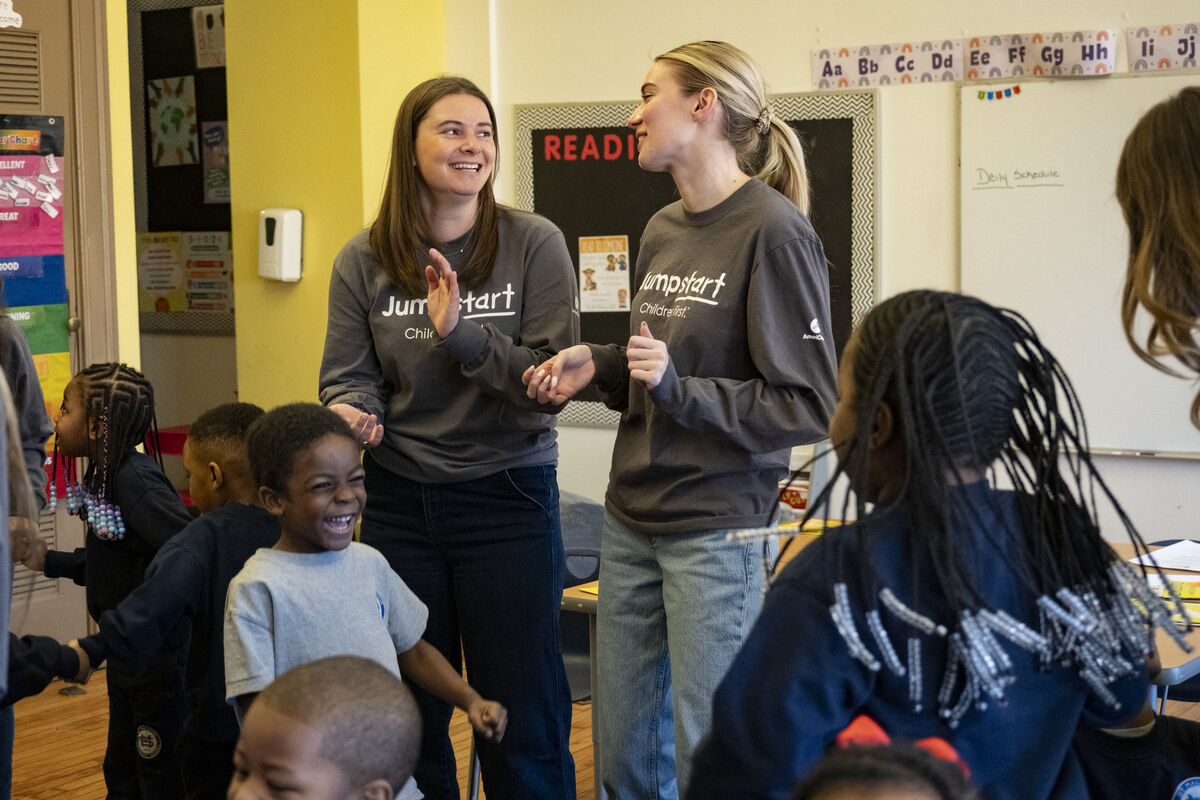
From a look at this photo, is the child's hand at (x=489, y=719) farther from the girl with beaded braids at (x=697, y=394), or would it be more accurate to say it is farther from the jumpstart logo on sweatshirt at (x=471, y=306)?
the jumpstart logo on sweatshirt at (x=471, y=306)

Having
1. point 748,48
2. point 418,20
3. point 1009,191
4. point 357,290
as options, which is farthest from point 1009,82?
point 357,290

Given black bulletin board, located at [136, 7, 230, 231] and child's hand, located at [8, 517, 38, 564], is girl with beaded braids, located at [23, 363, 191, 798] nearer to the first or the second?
child's hand, located at [8, 517, 38, 564]

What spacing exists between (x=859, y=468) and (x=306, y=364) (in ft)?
12.7

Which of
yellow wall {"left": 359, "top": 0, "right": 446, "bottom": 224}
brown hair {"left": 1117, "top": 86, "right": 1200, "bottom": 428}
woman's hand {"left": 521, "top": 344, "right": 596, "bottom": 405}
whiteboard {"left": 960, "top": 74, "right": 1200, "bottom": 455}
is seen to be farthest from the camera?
yellow wall {"left": 359, "top": 0, "right": 446, "bottom": 224}

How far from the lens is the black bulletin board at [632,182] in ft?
14.5

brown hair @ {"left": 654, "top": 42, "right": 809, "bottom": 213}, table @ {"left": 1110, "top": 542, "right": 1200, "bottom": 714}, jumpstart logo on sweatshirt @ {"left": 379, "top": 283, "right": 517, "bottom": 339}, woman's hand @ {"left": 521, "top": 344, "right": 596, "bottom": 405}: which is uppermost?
brown hair @ {"left": 654, "top": 42, "right": 809, "bottom": 213}

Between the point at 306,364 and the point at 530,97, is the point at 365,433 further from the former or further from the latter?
the point at 530,97

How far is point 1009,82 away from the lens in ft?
13.6

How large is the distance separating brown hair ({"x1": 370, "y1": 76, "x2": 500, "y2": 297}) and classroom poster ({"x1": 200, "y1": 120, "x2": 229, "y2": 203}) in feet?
13.0

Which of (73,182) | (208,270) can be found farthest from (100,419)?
(208,270)

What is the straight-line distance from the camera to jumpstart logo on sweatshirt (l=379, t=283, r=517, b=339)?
223 centimetres

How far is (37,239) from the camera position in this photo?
397cm

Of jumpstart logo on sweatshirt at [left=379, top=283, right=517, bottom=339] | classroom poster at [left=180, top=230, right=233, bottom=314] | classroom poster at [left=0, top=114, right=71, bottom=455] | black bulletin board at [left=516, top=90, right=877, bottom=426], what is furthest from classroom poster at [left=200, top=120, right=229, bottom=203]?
jumpstart logo on sweatshirt at [left=379, top=283, right=517, bottom=339]

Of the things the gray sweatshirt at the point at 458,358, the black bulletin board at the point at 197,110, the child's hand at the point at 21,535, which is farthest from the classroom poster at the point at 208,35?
the child's hand at the point at 21,535
